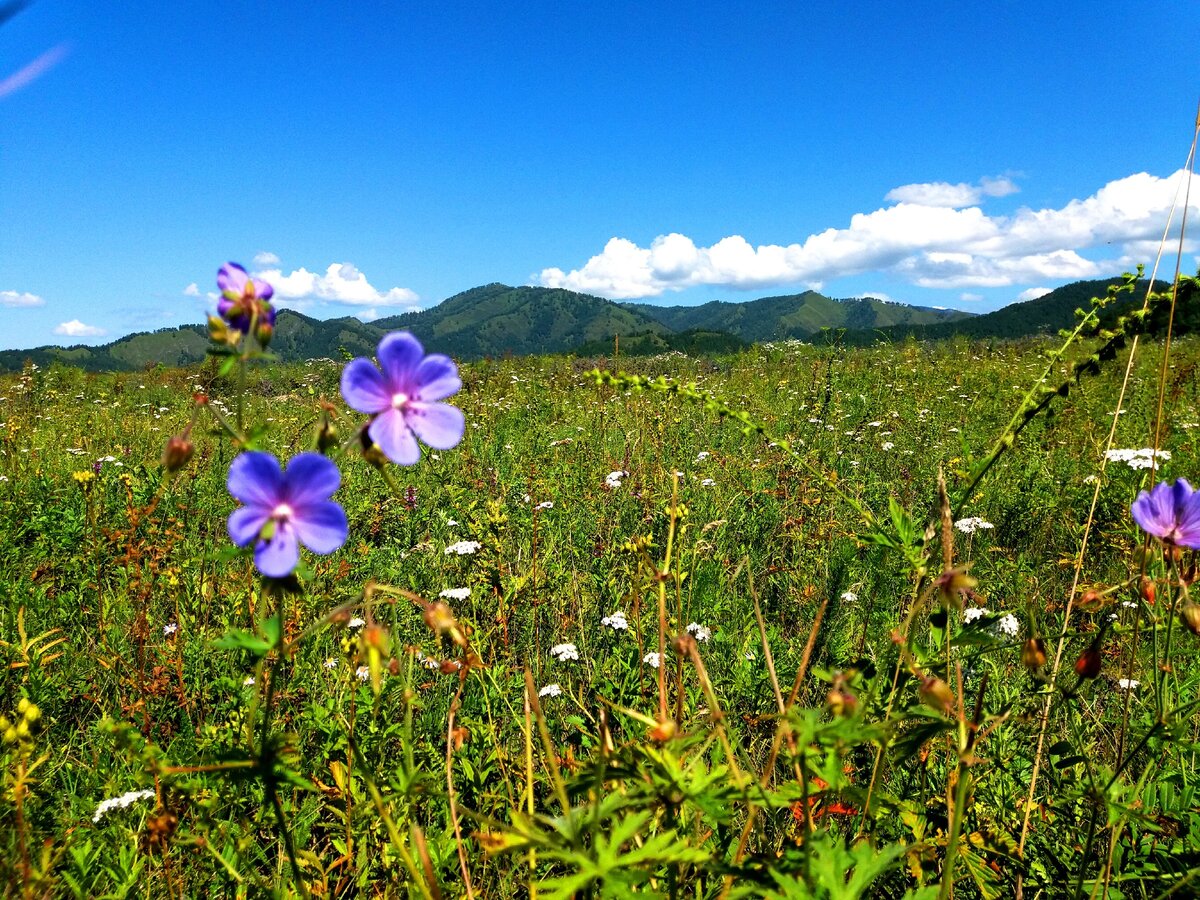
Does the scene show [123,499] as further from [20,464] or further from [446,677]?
[446,677]

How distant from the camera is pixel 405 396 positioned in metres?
0.98

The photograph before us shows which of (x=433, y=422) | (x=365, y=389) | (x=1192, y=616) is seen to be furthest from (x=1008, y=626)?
(x=365, y=389)

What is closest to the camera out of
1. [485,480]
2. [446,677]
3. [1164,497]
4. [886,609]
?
[1164,497]

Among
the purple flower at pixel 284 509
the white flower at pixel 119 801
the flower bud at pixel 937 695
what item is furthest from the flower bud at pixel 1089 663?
the white flower at pixel 119 801

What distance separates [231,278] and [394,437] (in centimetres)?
34

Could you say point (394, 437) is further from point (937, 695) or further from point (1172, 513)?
point (1172, 513)

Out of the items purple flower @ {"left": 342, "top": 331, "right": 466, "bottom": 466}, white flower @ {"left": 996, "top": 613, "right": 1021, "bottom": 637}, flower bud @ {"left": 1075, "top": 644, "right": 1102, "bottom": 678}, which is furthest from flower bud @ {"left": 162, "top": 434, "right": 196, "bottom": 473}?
white flower @ {"left": 996, "top": 613, "right": 1021, "bottom": 637}

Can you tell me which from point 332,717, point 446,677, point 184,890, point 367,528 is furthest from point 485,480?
point 184,890

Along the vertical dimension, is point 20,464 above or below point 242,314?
below

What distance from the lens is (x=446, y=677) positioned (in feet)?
8.82

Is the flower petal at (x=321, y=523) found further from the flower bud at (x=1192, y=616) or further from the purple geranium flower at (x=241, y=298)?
the flower bud at (x=1192, y=616)

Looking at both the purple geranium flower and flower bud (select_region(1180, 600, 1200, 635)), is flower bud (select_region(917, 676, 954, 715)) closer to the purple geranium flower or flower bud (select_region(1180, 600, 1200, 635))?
flower bud (select_region(1180, 600, 1200, 635))

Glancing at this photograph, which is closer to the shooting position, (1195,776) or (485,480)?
(1195,776)

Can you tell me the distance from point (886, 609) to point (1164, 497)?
7.05 ft
